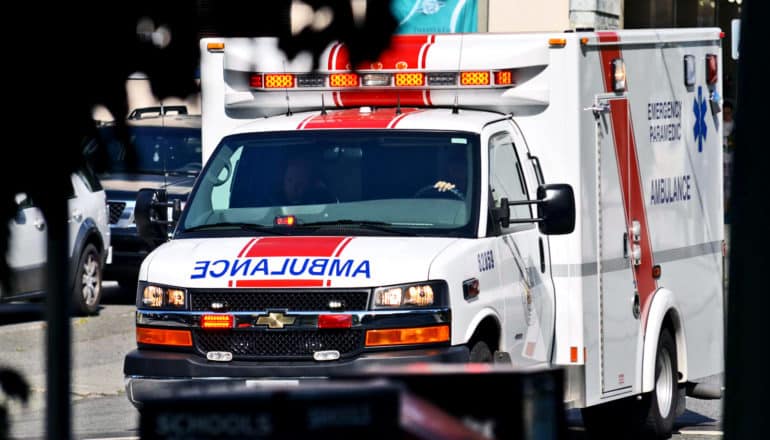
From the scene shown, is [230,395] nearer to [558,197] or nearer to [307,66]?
[307,66]

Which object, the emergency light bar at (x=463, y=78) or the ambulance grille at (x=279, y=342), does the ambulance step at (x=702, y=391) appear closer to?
the emergency light bar at (x=463, y=78)

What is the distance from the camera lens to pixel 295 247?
7934mm

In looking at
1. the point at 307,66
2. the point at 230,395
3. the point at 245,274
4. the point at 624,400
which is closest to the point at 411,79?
the point at 245,274

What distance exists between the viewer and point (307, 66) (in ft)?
11.5

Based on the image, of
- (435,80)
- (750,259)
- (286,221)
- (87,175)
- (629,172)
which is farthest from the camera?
(629,172)

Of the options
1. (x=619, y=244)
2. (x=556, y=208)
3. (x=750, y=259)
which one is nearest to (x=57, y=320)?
(x=750, y=259)

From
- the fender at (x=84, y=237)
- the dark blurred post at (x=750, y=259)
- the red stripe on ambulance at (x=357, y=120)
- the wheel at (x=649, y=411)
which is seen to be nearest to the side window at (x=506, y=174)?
the red stripe on ambulance at (x=357, y=120)

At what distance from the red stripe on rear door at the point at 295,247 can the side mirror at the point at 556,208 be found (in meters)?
1.17

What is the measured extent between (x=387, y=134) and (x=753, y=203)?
442 cm

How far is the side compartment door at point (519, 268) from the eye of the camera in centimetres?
848

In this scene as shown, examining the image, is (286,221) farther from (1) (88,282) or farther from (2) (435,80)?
(1) (88,282)

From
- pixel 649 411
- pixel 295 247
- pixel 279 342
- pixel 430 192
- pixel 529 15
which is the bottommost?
pixel 649 411

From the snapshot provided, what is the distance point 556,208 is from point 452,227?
0.61m

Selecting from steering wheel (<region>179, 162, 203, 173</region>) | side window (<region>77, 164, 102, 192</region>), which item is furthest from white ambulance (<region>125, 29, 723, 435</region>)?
steering wheel (<region>179, 162, 203, 173</region>)
